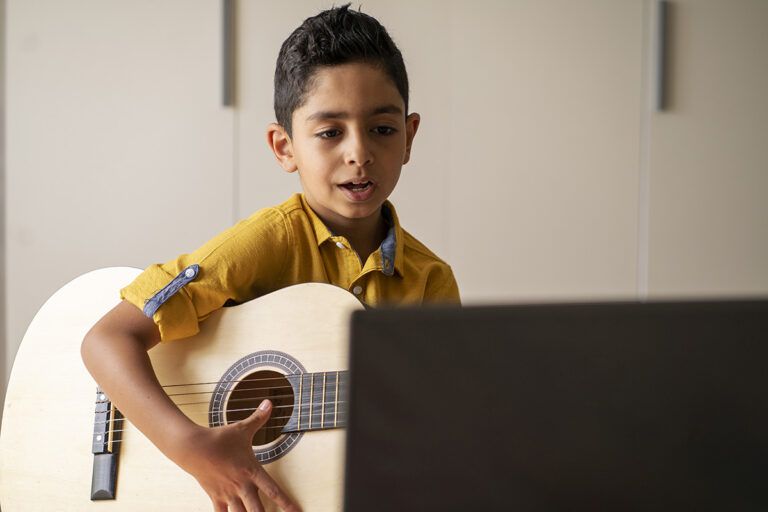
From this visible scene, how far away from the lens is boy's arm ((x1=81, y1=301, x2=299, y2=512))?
0.81 m

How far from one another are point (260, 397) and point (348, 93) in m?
0.48

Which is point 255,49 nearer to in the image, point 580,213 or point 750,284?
point 580,213

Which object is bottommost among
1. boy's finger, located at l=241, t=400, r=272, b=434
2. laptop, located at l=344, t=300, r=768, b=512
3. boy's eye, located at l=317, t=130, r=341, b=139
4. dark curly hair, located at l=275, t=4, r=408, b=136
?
boy's finger, located at l=241, t=400, r=272, b=434

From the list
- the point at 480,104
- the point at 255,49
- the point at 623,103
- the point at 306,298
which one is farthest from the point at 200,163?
the point at 623,103

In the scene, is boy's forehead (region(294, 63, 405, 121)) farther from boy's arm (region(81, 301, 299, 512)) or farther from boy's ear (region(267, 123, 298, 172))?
boy's arm (region(81, 301, 299, 512))

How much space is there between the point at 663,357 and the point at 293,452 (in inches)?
25.3

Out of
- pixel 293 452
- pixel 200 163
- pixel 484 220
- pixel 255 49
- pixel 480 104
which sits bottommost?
pixel 293 452

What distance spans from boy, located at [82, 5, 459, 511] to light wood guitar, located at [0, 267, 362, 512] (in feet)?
0.15

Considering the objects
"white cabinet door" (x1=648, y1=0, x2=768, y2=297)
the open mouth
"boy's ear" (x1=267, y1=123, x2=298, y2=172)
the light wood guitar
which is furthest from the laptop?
"white cabinet door" (x1=648, y1=0, x2=768, y2=297)

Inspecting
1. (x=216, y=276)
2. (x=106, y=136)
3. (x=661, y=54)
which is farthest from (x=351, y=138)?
(x=661, y=54)

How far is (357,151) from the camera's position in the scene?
0.98m

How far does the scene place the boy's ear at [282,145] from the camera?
1133mm

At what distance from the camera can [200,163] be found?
6.82 ft

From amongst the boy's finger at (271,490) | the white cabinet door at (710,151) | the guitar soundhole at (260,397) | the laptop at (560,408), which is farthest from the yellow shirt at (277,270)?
the white cabinet door at (710,151)
